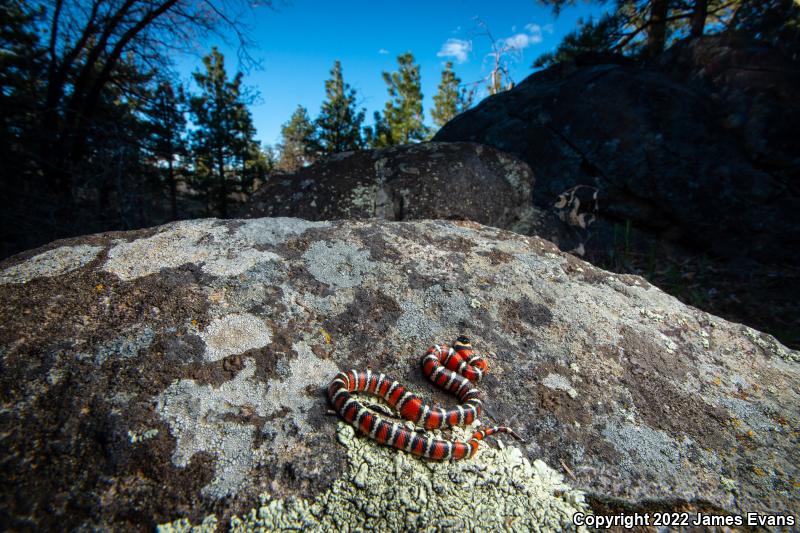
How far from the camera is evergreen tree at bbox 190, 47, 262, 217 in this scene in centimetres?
1430

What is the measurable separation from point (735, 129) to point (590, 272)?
18.5ft

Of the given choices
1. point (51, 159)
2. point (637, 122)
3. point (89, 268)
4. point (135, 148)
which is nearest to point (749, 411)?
point (89, 268)

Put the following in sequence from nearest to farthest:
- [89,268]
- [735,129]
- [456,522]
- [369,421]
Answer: [456,522] → [369,421] → [89,268] → [735,129]

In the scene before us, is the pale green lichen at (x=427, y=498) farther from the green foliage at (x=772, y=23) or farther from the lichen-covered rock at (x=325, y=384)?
the green foliage at (x=772, y=23)

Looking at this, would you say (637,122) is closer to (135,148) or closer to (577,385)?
(577,385)

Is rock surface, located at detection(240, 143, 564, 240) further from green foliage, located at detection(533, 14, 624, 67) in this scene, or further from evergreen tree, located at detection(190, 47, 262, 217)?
evergreen tree, located at detection(190, 47, 262, 217)

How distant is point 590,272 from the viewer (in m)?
2.81

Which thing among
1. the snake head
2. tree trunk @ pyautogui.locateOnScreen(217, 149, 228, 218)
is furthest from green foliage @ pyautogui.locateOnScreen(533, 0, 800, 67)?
tree trunk @ pyautogui.locateOnScreen(217, 149, 228, 218)

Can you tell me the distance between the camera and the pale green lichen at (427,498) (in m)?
1.35

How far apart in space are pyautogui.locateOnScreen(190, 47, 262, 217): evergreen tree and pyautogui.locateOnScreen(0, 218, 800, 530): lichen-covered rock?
1323 centimetres

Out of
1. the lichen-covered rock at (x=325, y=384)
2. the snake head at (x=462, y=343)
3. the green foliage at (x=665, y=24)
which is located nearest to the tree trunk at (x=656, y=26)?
the green foliage at (x=665, y=24)

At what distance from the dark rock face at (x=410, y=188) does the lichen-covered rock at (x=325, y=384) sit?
5.06ft

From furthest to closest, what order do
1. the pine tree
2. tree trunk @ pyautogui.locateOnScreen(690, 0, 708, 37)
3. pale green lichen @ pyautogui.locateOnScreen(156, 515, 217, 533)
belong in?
1. the pine tree
2. tree trunk @ pyautogui.locateOnScreen(690, 0, 708, 37)
3. pale green lichen @ pyautogui.locateOnScreen(156, 515, 217, 533)

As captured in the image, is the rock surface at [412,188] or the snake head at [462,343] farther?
the rock surface at [412,188]
